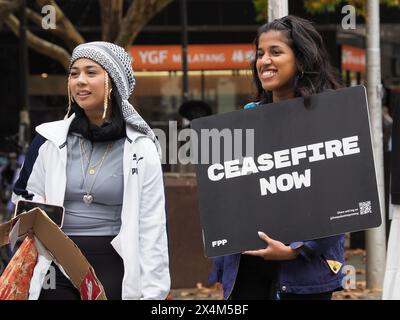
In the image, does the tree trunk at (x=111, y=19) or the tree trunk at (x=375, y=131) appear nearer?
the tree trunk at (x=375, y=131)

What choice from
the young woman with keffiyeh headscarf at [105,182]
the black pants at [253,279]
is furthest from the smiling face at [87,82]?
the black pants at [253,279]

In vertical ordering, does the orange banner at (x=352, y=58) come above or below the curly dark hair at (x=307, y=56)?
above

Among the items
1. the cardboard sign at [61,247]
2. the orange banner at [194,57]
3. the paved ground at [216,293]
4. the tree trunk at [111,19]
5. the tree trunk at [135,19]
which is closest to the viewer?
the cardboard sign at [61,247]

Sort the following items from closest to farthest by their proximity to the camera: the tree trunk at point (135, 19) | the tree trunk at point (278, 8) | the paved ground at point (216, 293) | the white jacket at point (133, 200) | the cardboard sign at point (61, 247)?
the cardboard sign at point (61, 247), the white jacket at point (133, 200), the tree trunk at point (278, 8), the paved ground at point (216, 293), the tree trunk at point (135, 19)

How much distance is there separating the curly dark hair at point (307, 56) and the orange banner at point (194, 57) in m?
16.6

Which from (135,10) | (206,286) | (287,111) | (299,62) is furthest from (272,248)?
(135,10)

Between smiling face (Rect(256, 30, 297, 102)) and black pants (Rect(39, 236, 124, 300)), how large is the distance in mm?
1002

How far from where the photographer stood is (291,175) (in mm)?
3727

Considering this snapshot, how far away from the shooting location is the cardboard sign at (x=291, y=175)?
12.0 ft

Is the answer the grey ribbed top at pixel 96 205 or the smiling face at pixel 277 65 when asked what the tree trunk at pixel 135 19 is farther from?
the smiling face at pixel 277 65

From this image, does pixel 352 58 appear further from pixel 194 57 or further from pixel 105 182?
pixel 105 182

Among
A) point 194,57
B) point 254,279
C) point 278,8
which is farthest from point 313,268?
point 194,57
